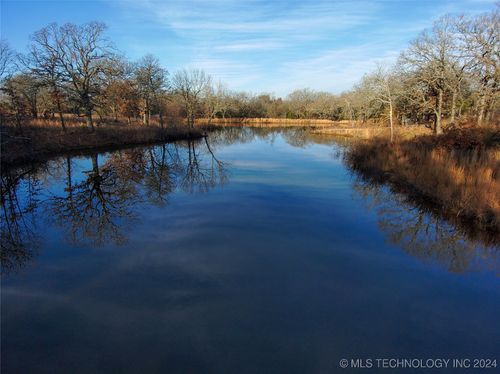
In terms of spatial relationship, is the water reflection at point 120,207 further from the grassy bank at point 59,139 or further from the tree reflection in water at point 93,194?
the grassy bank at point 59,139

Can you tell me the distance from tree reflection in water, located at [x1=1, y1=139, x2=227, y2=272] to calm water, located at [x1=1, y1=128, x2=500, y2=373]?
88 millimetres

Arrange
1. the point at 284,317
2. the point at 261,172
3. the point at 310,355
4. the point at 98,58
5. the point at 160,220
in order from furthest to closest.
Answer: the point at 98,58 < the point at 261,172 < the point at 160,220 < the point at 284,317 < the point at 310,355

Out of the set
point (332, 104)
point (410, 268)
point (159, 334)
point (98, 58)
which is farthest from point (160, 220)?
point (332, 104)

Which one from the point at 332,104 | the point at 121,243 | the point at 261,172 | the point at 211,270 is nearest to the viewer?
the point at 211,270

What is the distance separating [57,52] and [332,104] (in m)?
57.5

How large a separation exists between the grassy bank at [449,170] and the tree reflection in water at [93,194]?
8.52m

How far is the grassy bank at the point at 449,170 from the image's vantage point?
8.10 metres

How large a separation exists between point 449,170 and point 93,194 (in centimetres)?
1379

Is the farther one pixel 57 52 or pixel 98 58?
pixel 98 58

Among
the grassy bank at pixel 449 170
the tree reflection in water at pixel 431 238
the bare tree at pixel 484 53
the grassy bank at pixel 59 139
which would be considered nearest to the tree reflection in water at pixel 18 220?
the grassy bank at pixel 59 139

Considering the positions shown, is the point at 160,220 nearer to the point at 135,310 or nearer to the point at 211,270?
the point at 211,270

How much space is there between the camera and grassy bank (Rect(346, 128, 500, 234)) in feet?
26.6

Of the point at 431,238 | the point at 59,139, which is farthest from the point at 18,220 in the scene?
the point at 59,139

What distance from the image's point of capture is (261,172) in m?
15.8
